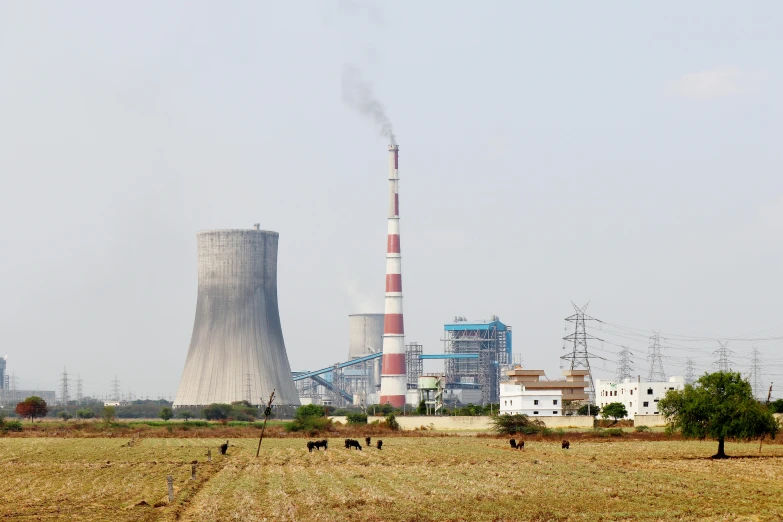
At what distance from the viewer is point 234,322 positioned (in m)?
89.2

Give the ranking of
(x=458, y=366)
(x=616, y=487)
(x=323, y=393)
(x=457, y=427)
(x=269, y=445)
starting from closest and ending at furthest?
1. (x=616, y=487)
2. (x=269, y=445)
3. (x=457, y=427)
4. (x=458, y=366)
5. (x=323, y=393)

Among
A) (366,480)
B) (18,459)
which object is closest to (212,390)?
(18,459)

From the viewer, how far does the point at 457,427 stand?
221ft

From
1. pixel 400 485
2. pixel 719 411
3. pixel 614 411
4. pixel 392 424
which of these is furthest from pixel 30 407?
pixel 400 485

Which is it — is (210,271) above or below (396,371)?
above

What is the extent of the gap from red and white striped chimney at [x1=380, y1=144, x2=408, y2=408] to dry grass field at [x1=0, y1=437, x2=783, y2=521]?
187ft

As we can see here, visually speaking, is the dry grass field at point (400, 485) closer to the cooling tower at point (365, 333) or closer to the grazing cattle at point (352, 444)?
the grazing cattle at point (352, 444)

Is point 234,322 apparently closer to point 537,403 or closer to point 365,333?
point 537,403

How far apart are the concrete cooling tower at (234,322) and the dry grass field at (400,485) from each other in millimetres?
47455

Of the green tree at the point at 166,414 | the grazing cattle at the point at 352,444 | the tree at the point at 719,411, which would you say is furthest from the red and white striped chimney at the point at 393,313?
the tree at the point at 719,411

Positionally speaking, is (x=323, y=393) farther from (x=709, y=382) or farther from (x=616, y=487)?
(x=616, y=487)

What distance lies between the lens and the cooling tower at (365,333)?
468 ft

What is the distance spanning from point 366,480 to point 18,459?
16404 millimetres

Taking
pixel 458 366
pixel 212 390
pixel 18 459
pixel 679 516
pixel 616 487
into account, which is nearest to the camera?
pixel 679 516
